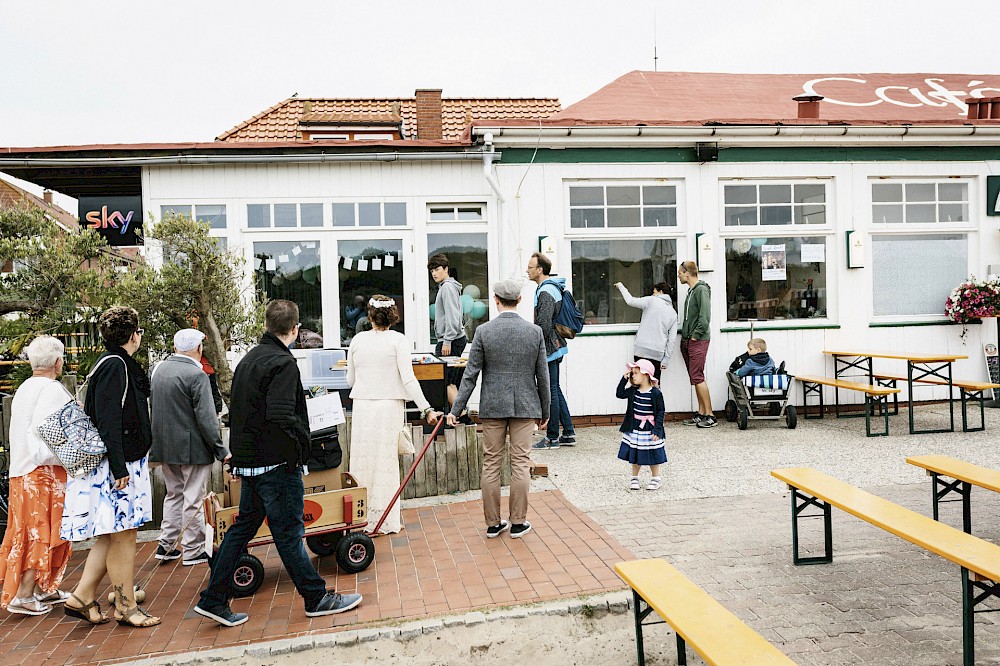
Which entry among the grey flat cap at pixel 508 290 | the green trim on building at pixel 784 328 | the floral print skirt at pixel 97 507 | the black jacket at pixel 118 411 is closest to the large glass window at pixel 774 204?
the green trim on building at pixel 784 328

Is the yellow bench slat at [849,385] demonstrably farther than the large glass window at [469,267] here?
No

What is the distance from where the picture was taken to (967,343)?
11336 millimetres

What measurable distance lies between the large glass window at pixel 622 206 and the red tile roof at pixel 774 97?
0.92 m

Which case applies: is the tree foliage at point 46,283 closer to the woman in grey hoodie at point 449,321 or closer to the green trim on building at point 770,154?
the woman in grey hoodie at point 449,321

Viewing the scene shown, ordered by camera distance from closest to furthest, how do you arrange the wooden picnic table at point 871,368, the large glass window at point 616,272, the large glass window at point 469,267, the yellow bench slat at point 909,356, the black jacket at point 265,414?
the black jacket at point 265,414, the yellow bench slat at point 909,356, the wooden picnic table at point 871,368, the large glass window at point 469,267, the large glass window at point 616,272

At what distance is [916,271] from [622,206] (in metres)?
4.41

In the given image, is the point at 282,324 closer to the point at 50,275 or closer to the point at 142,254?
the point at 50,275

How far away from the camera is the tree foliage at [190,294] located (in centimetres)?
771

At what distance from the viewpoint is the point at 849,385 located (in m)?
9.59

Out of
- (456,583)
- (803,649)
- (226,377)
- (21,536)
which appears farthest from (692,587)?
(226,377)

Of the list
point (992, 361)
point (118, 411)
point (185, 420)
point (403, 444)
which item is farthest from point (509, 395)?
point (992, 361)

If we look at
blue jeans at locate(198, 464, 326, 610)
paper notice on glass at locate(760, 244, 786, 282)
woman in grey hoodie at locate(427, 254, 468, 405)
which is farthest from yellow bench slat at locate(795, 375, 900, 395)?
blue jeans at locate(198, 464, 326, 610)

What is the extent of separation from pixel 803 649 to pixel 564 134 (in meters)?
7.53

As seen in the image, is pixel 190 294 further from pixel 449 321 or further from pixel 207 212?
pixel 449 321
